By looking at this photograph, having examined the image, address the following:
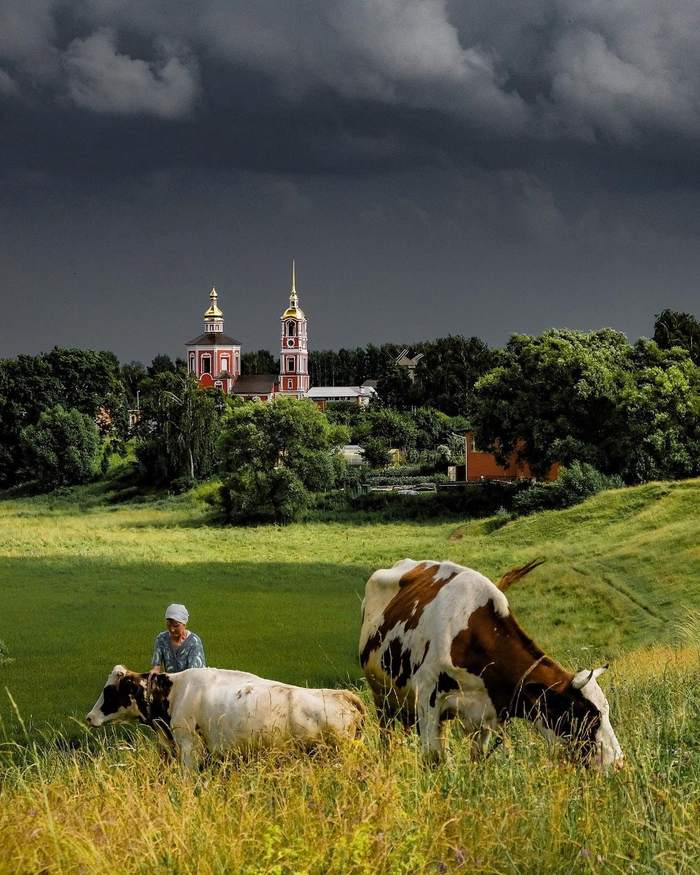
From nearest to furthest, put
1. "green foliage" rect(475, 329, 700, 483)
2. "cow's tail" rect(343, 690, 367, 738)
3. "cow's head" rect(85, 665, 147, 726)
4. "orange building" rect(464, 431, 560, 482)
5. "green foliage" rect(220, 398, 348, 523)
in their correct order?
"cow's tail" rect(343, 690, 367, 738)
"cow's head" rect(85, 665, 147, 726)
"green foliage" rect(475, 329, 700, 483)
"green foliage" rect(220, 398, 348, 523)
"orange building" rect(464, 431, 560, 482)

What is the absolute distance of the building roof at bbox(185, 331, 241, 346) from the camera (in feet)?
507

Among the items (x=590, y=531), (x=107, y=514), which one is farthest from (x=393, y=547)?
(x=107, y=514)

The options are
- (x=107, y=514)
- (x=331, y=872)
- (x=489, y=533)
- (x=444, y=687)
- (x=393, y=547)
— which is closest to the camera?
(x=331, y=872)

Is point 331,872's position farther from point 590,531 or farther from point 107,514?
point 107,514

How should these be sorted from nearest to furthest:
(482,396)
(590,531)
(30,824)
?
(30,824), (590,531), (482,396)

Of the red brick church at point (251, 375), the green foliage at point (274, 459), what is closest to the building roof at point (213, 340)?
the red brick church at point (251, 375)

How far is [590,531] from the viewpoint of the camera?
40.7 meters

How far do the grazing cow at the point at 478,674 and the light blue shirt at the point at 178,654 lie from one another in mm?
1969

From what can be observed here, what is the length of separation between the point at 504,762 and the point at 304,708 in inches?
84.5

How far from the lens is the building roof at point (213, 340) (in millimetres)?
154625

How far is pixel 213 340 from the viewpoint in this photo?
155875 millimetres

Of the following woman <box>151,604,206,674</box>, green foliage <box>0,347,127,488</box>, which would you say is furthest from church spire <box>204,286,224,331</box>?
woman <box>151,604,206,674</box>

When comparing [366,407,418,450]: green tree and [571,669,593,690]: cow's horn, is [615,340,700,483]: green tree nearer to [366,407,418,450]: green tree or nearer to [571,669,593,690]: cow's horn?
[366,407,418,450]: green tree

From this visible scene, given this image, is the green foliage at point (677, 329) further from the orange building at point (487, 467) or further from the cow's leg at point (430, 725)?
the cow's leg at point (430, 725)
